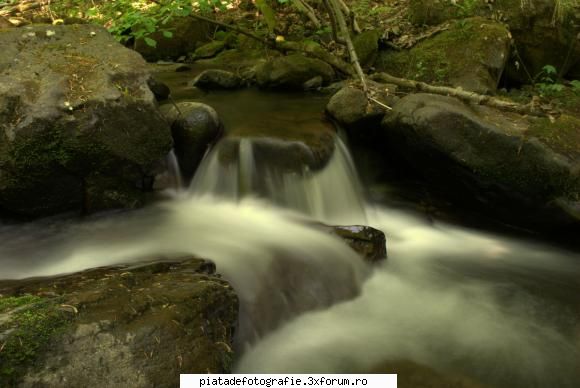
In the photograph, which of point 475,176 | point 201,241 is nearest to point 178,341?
point 201,241

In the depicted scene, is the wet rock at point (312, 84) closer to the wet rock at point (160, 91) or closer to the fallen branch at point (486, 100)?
the fallen branch at point (486, 100)

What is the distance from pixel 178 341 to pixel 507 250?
11.7 ft

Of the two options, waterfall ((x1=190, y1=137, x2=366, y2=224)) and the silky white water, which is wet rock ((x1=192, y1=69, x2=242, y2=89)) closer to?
waterfall ((x1=190, y1=137, x2=366, y2=224))

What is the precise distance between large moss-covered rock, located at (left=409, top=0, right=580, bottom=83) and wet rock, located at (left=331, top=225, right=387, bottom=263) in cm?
417

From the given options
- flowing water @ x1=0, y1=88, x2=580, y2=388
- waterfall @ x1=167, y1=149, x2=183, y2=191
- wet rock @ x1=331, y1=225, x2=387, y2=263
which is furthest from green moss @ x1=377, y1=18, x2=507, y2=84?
waterfall @ x1=167, y1=149, x2=183, y2=191

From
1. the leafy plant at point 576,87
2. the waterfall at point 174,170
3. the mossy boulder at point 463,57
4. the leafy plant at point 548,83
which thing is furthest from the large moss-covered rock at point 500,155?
the waterfall at point 174,170

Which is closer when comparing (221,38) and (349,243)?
(349,243)

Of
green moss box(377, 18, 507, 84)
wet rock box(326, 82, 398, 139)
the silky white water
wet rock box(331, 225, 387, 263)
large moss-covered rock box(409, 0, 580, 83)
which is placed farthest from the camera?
large moss-covered rock box(409, 0, 580, 83)

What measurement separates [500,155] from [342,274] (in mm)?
2061

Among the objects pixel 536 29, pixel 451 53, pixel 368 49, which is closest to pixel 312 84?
pixel 368 49

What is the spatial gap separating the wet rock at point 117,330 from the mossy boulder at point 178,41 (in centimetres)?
807

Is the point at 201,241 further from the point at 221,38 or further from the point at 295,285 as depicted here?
the point at 221,38

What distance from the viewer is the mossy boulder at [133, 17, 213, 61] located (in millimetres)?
10148

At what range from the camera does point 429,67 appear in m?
6.88
